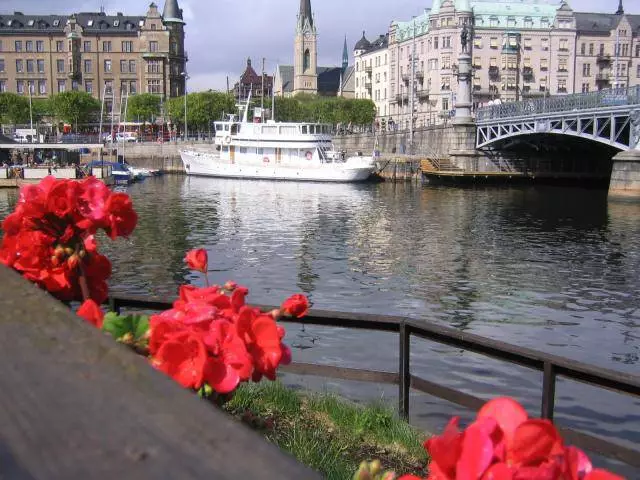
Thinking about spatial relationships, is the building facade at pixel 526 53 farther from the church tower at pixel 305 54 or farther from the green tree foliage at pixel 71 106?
the church tower at pixel 305 54

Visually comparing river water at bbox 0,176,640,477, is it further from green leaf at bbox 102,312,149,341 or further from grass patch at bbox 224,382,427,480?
green leaf at bbox 102,312,149,341

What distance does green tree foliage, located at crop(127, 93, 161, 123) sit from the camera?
93.5 meters

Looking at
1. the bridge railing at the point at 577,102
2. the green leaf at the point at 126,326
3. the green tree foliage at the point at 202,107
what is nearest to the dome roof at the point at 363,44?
the green tree foliage at the point at 202,107

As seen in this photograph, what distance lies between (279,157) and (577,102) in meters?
25.0

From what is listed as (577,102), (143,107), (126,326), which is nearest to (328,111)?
(143,107)

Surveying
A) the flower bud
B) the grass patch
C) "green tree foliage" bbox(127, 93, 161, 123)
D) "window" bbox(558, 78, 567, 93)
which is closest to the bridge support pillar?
the grass patch

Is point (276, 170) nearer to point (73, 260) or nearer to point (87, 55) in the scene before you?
point (87, 55)

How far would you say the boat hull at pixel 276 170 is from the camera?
192 feet

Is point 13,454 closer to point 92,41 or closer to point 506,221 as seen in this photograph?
point 506,221

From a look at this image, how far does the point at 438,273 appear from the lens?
63.9 ft

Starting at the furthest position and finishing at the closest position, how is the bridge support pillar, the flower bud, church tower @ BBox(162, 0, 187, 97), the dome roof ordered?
1. the dome roof
2. church tower @ BBox(162, 0, 187, 97)
3. the bridge support pillar
4. the flower bud

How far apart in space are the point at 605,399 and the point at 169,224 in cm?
2255

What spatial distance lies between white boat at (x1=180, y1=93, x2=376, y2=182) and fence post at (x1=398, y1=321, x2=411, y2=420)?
2055 inches

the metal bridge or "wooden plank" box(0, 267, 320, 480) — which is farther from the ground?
the metal bridge
